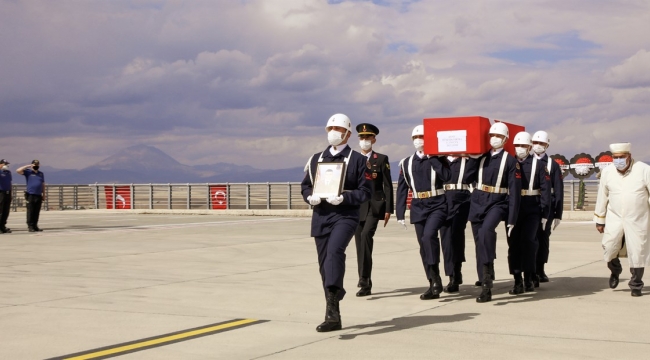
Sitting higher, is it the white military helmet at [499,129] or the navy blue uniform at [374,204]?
the white military helmet at [499,129]

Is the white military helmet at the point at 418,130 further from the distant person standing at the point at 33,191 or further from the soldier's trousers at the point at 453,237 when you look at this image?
the distant person standing at the point at 33,191

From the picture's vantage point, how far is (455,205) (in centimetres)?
1119

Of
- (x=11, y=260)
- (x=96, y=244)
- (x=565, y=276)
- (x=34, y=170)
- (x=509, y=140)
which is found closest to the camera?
(x=509, y=140)

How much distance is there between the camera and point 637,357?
7.28m

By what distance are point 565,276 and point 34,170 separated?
16623 mm

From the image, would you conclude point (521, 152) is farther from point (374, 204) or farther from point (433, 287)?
point (433, 287)

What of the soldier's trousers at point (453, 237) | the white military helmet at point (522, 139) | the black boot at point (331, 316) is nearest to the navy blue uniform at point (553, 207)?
the white military helmet at point (522, 139)

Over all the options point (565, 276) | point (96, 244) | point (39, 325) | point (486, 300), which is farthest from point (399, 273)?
point (96, 244)

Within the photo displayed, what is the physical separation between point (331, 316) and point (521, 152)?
4.30m

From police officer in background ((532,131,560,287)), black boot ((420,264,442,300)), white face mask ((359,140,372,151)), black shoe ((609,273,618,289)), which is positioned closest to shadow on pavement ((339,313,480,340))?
black boot ((420,264,442,300))

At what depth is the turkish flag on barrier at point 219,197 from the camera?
135ft

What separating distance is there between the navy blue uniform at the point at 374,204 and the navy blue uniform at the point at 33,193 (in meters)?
15.8

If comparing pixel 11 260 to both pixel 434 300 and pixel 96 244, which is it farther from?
pixel 434 300

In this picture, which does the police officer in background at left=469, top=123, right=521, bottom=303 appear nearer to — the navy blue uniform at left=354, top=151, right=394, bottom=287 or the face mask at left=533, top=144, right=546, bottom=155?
the navy blue uniform at left=354, top=151, right=394, bottom=287
